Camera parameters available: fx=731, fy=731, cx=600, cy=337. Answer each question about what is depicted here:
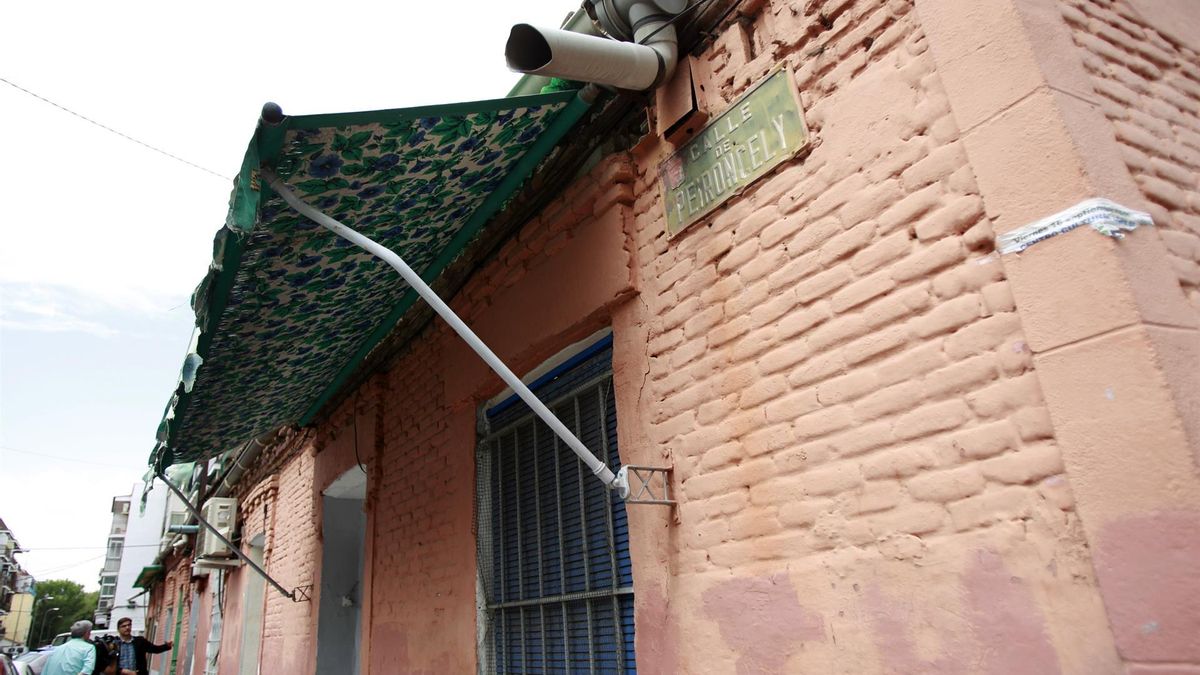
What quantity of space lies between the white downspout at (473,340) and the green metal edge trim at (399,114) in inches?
12.9

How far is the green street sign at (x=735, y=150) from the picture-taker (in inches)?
98.1

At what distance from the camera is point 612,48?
9.04 ft

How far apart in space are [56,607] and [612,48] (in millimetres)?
88084

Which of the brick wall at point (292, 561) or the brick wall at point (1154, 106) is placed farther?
the brick wall at point (292, 561)

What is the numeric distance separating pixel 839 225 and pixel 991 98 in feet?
1.75

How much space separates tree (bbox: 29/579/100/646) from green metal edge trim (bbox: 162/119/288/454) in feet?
254

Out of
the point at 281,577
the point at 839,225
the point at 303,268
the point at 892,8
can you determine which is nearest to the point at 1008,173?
the point at 839,225

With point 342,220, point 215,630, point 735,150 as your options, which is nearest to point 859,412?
point 735,150

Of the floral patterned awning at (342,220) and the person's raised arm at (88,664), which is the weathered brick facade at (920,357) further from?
the person's raised arm at (88,664)

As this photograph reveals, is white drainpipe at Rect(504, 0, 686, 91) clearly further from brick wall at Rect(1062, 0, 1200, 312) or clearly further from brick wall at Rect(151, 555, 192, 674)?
brick wall at Rect(151, 555, 192, 674)

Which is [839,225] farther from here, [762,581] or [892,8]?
[762,581]

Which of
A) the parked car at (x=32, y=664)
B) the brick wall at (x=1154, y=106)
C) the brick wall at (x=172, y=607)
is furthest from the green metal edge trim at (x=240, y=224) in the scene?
the brick wall at (x=172, y=607)

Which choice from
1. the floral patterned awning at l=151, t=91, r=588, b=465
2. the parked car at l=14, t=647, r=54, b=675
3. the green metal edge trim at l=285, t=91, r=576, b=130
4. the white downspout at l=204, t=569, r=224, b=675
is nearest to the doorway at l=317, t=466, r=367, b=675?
the floral patterned awning at l=151, t=91, r=588, b=465

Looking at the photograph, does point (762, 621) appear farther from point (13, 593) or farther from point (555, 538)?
point (13, 593)
